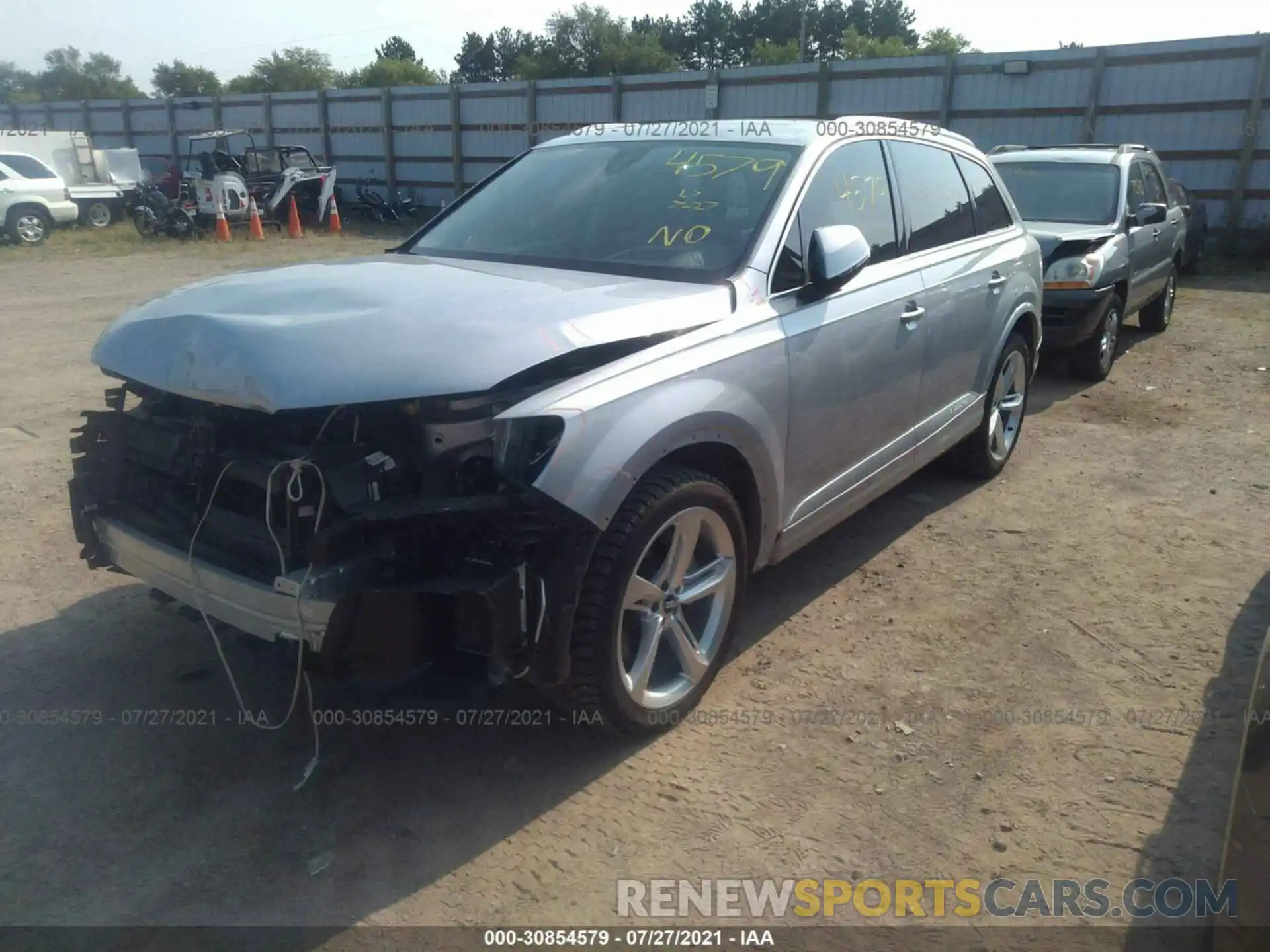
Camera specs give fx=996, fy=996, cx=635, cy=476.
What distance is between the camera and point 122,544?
3102 millimetres

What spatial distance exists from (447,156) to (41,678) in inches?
862

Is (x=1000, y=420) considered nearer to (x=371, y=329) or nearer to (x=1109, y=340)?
(x=1109, y=340)

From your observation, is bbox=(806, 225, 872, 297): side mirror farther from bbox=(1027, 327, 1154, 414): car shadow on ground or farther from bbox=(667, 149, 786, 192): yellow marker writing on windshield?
bbox=(1027, 327, 1154, 414): car shadow on ground

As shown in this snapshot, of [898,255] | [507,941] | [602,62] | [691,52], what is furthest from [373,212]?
[691,52]

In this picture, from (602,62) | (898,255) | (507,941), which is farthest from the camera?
(602,62)

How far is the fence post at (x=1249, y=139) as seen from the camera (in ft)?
47.8

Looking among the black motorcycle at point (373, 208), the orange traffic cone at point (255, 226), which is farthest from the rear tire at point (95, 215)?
the black motorcycle at point (373, 208)

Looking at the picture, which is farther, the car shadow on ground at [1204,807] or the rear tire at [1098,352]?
the rear tire at [1098,352]

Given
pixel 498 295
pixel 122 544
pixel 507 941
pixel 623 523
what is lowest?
pixel 507 941

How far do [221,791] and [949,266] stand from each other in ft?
11.8

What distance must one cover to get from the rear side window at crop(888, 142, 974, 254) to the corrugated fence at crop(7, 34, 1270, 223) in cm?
452

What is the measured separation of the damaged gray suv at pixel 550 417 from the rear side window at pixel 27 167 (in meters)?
18.0

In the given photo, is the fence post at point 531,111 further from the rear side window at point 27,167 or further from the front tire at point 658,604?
the front tire at point 658,604

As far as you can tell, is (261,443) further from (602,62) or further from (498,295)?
(602,62)
